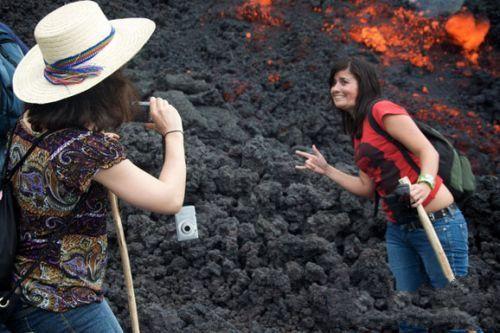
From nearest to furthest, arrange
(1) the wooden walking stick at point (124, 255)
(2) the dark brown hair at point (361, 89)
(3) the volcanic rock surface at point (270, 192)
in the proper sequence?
(1) the wooden walking stick at point (124, 255) → (2) the dark brown hair at point (361, 89) → (3) the volcanic rock surface at point (270, 192)

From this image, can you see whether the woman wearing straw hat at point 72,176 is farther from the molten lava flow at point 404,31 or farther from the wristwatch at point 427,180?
the molten lava flow at point 404,31

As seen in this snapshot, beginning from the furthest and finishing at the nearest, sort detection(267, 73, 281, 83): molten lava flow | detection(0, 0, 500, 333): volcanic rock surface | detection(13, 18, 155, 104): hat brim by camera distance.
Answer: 1. detection(267, 73, 281, 83): molten lava flow
2. detection(0, 0, 500, 333): volcanic rock surface
3. detection(13, 18, 155, 104): hat brim

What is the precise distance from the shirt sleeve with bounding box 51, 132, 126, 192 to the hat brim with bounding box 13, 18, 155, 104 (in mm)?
212

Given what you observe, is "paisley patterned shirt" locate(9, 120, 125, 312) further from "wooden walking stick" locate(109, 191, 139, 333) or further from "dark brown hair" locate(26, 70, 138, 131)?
"wooden walking stick" locate(109, 191, 139, 333)

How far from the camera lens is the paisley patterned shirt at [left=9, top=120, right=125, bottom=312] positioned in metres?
2.11

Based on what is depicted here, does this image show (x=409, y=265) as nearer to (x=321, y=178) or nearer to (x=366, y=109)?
(x=366, y=109)

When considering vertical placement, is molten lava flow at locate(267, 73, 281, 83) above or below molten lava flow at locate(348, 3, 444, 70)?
below

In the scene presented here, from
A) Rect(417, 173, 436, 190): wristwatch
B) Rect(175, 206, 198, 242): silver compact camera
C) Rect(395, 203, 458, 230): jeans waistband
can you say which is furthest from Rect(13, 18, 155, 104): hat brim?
Rect(395, 203, 458, 230): jeans waistband

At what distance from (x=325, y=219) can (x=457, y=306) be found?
1.82 meters

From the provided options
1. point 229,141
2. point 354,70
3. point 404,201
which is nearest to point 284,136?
point 229,141

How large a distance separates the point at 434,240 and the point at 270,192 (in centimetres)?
272

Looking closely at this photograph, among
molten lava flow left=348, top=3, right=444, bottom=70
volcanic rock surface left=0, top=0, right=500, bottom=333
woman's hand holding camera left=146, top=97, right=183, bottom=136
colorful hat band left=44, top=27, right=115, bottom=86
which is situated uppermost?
colorful hat band left=44, top=27, right=115, bottom=86

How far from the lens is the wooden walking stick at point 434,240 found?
327 cm

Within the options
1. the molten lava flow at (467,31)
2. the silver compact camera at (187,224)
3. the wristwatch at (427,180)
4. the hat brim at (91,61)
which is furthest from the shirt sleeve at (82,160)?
the molten lava flow at (467,31)
